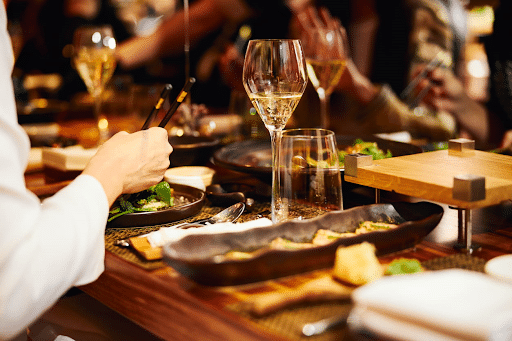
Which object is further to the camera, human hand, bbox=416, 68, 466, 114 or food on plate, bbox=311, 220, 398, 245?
human hand, bbox=416, 68, 466, 114

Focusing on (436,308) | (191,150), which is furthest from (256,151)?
(436,308)

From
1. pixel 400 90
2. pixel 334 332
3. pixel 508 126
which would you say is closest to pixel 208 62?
pixel 400 90

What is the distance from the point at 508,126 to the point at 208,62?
8.97ft

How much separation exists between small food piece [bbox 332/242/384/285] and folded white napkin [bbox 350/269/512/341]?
0.09m

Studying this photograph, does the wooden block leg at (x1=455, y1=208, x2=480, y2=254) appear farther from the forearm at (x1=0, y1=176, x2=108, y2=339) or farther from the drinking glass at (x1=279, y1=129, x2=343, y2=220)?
the forearm at (x1=0, y1=176, x2=108, y2=339)

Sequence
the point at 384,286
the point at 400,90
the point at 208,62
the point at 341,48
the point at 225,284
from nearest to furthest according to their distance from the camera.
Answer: the point at 384,286 < the point at 225,284 < the point at 341,48 < the point at 400,90 < the point at 208,62

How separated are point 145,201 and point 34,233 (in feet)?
1.33

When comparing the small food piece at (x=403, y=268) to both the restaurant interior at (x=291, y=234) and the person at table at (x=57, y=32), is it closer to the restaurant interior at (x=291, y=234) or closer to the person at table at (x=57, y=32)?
the restaurant interior at (x=291, y=234)

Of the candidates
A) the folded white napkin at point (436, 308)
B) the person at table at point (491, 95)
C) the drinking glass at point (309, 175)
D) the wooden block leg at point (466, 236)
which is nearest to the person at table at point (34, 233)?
the drinking glass at point (309, 175)

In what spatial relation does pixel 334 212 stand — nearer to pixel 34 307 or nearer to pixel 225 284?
pixel 225 284

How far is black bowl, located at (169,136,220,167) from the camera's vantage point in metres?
1.63

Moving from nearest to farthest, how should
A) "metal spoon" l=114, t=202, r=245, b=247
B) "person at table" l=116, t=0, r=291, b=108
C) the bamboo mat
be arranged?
the bamboo mat, "metal spoon" l=114, t=202, r=245, b=247, "person at table" l=116, t=0, r=291, b=108

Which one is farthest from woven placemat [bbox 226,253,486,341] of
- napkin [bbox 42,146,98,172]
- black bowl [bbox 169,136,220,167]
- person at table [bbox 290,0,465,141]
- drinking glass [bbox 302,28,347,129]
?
person at table [bbox 290,0,465,141]

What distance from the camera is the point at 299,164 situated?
0.96 metres
